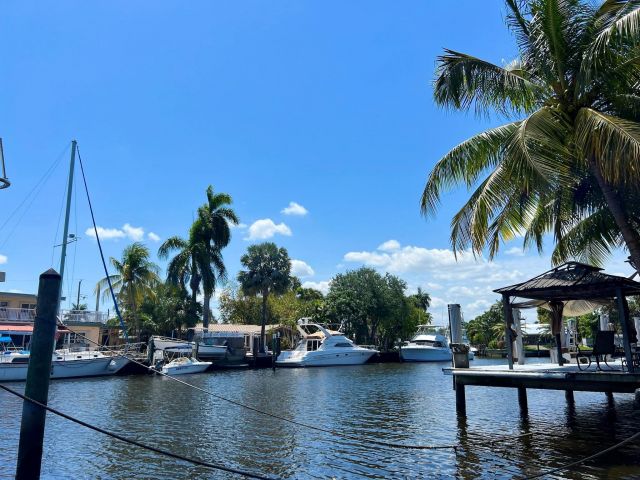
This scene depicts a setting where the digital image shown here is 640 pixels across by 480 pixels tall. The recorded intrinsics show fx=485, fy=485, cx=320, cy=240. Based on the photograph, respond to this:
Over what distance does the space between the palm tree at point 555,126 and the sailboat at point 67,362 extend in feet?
83.4

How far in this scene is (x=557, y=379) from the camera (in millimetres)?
12312

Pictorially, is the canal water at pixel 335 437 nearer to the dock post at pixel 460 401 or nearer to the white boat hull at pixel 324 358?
the dock post at pixel 460 401

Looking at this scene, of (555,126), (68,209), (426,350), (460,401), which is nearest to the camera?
(555,126)

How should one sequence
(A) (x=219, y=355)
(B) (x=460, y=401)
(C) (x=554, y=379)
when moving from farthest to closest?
(A) (x=219, y=355) → (B) (x=460, y=401) → (C) (x=554, y=379)

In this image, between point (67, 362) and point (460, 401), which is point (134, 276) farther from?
point (460, 401)

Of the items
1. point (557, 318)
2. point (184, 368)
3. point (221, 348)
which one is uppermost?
point (557, 318)

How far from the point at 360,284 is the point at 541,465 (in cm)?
5129

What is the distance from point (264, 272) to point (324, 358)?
10931 millimetres

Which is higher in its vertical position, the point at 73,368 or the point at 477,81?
the point at 477,81

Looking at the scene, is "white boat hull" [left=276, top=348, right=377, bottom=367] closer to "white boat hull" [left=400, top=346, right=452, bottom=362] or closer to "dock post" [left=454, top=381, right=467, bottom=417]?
"white boat hull" [left=400, top=346, right=452, bottom=362]

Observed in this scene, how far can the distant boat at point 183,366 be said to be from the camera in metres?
35.3

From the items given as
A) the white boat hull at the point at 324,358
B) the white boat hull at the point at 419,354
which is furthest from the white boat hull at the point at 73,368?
the white boat hull at the point at 419,354

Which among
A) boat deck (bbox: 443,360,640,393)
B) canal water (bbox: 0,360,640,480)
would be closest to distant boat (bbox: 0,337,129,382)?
canal water (bbox: 0,360,640,480)

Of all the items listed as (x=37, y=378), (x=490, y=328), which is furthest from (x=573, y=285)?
(x=490, y=328)
